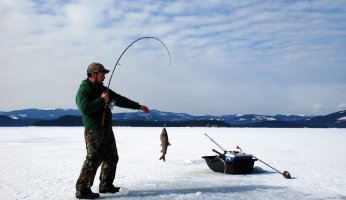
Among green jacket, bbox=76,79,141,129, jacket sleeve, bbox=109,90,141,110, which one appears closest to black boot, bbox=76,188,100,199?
green jacket, bbox=76,79,141,129

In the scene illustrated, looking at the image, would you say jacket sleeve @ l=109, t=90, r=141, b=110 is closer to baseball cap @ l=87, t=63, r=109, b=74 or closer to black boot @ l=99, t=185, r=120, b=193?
baseball cap @ l=87, t=63, r=109, b=74

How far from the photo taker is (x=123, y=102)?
5938 mm

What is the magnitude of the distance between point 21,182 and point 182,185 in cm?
309

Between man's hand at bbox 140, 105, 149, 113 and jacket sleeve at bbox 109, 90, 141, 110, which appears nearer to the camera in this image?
jacket sleeve at bbox 109, 90, 141, 110

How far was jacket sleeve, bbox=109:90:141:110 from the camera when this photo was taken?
5847 mm

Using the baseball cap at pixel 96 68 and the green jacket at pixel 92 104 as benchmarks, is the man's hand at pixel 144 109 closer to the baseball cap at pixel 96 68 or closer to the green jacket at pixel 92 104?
the green jacket at pixel 92 104

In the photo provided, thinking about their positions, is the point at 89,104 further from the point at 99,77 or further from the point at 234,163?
the point at 234,163

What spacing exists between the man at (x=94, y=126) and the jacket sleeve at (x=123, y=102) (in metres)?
0.28

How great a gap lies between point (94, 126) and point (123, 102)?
73 cm

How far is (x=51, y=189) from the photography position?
646 cm

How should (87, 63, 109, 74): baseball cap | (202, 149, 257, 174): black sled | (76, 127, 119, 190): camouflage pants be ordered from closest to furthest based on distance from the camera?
(76, 127, 119, 190): camouflage pants → (87, 63, 109, 74): baseball cap → (202, 149, 257, 174): black sled

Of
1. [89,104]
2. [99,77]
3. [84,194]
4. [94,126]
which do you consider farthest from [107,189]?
[99,77]

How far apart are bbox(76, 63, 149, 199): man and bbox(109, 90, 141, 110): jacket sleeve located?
280 mm

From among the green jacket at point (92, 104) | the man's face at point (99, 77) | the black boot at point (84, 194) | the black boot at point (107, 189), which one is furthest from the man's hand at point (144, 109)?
the black boot at point (84, 194)
